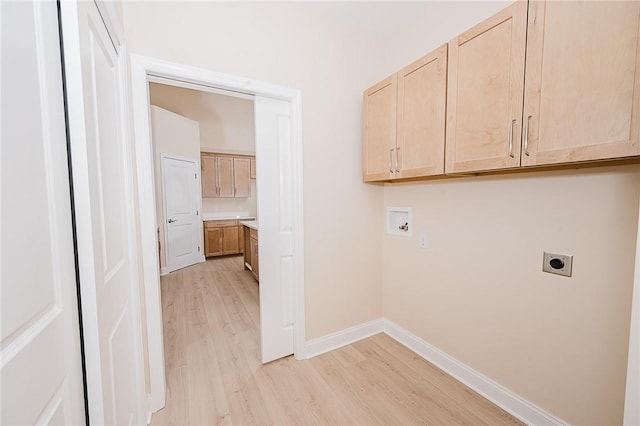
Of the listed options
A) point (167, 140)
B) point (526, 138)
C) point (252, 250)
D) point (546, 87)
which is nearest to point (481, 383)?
point (526, 138)

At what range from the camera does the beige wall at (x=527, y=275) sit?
118 centimetres

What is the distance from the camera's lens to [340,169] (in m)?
2.21

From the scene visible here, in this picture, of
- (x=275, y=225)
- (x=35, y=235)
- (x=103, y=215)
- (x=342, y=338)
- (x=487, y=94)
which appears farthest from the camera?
(x=342, y=338)

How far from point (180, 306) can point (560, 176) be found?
148 inches

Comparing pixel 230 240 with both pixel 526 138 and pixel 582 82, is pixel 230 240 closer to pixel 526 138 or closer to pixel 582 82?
pixel 526 138

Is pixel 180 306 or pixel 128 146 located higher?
pixel 128 146

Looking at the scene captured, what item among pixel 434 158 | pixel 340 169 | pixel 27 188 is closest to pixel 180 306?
pixel 340 169

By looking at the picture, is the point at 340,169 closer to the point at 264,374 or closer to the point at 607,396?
the point at 264,374

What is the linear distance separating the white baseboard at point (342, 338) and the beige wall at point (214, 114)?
14.1 feet

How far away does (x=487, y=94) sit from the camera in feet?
4.36

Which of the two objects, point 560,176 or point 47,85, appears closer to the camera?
point 47,85

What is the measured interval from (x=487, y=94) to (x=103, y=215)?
1.92m

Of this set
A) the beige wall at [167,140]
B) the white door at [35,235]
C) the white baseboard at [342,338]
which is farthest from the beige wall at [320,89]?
the beige wall at [167,140]

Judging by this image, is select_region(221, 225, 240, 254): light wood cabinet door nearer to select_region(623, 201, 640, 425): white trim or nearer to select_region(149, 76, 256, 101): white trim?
select_region(149, 76, 256, 101): white trim
